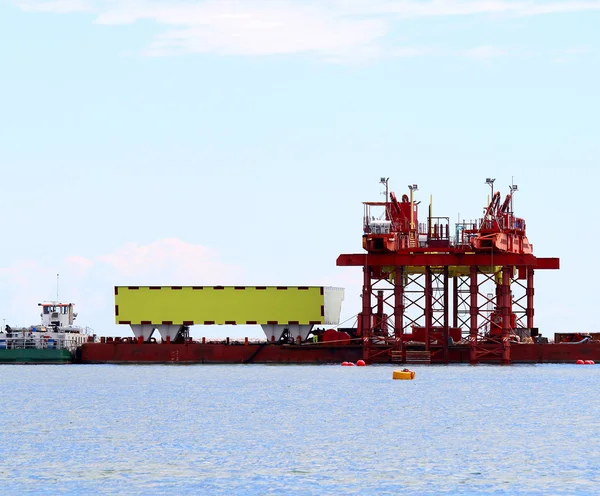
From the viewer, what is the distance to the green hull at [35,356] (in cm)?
14875

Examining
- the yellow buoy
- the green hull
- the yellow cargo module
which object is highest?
the yellow cargo module

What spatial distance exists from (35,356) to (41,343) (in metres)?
1.73

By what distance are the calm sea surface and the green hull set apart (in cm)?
4042

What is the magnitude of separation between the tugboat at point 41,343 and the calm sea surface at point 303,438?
41.0 meters

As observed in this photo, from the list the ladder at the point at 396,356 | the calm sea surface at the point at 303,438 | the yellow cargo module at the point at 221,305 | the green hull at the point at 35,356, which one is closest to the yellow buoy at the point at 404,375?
the calm sea surface at the point at 303,438

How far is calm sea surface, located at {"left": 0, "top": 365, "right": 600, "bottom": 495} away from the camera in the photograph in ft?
164

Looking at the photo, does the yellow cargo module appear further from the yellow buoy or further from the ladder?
the yellow buoy

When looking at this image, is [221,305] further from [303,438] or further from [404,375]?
[303,438]

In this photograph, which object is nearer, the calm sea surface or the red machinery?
the calm sea surface

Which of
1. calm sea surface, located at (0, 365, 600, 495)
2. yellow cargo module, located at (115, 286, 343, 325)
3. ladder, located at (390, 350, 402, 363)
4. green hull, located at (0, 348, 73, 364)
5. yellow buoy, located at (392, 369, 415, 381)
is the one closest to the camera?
calm sea surface, located at (0, 365, 600, 495)

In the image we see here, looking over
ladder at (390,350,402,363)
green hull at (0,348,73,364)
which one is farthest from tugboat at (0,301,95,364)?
ladder at (390,350,402,363)

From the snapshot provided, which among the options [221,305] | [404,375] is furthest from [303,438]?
[221,305]

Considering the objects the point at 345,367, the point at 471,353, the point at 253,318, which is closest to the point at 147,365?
the point at 253,318

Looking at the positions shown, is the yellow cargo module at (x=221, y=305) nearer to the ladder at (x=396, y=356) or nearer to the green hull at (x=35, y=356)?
the green hull at (x=35, y=356)
